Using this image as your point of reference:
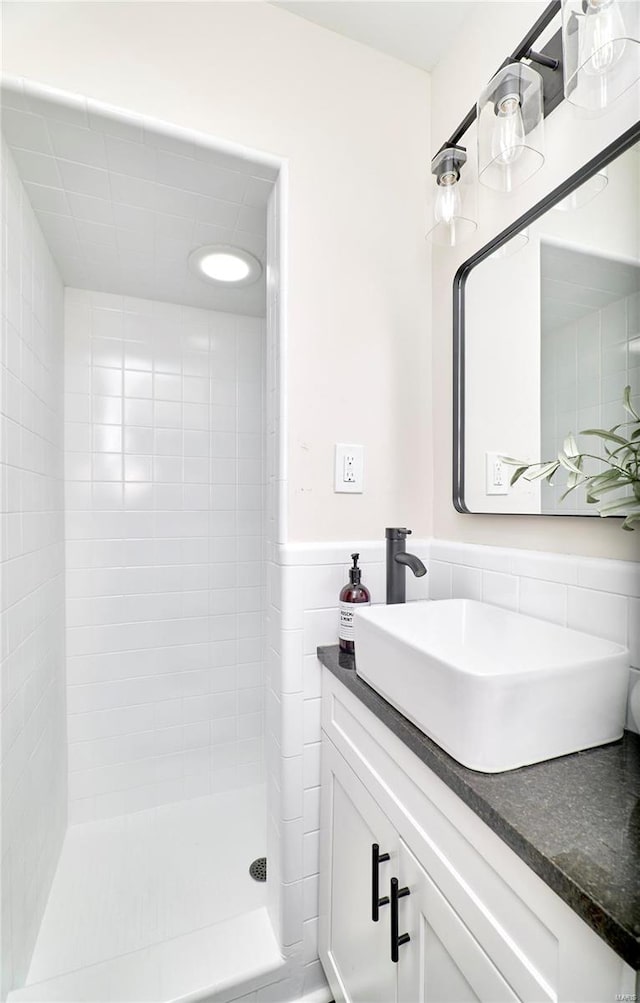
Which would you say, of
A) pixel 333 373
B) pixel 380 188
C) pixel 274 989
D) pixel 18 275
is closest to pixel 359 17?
pixel 380 188

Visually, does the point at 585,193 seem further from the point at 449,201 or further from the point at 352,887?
the point at 352,887

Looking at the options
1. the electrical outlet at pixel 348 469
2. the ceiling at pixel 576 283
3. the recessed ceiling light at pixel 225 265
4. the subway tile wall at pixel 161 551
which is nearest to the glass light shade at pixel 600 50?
the ceiling at pixel 576 283

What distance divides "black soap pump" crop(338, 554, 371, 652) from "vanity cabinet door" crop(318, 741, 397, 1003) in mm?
252

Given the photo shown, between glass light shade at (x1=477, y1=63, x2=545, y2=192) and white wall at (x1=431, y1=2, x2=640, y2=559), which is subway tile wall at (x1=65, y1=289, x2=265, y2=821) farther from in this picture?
glass light shade at (x1=477, y1=63, x2=545, y2=192)

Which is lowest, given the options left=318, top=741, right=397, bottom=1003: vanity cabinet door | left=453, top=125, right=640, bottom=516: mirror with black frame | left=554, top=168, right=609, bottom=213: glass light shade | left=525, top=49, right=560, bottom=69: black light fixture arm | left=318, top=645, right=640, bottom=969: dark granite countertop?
left=318, top=741, right=397, bottom=1003: vanity cabinet door

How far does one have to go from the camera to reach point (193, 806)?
1.85 meters

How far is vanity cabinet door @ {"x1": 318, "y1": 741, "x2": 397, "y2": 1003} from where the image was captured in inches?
31.2

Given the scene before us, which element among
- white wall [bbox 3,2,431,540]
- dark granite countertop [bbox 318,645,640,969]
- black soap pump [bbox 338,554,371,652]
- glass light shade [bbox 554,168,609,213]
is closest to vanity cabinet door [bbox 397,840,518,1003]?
dark granite countertop [bbox 318,645,640,969]

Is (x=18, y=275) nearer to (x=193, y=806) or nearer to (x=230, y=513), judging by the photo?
(x=230, y=513)

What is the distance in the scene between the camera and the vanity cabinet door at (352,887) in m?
0.79

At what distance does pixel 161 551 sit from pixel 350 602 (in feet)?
3.67

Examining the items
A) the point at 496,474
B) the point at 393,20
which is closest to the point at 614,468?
the point at 496,474

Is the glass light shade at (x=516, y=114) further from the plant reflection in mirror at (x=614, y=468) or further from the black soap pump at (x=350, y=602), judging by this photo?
the black soap pump at (x=350, y=602)

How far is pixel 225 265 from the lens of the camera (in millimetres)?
1569
